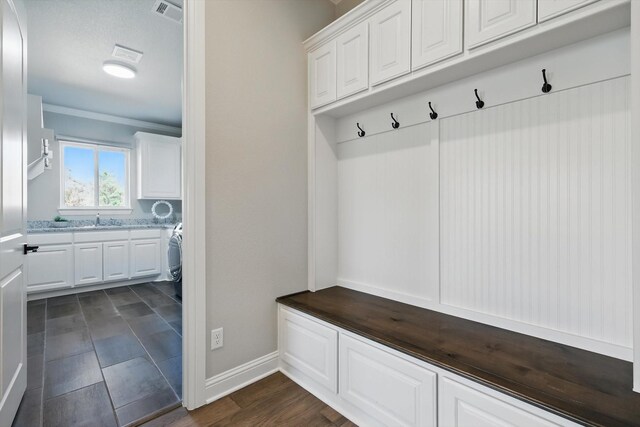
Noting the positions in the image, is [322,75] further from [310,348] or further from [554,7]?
[310,348]

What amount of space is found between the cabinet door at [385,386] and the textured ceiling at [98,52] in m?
2.77

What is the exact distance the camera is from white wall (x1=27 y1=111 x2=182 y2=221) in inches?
163

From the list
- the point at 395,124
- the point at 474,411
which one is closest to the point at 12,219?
the point at 395,124

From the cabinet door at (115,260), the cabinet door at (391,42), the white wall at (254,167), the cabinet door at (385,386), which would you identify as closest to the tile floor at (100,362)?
the white wall at (254,167)

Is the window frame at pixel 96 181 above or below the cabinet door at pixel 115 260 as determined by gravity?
above

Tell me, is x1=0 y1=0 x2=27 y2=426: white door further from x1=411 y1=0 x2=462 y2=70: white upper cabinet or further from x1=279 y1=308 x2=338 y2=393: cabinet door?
x1=411 y1=0 x2=462 y2=70: white upper cabinet

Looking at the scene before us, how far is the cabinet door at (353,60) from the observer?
1.81 m

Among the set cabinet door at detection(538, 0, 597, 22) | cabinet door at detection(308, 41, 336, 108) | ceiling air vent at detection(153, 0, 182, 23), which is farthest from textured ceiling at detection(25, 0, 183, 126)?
cabinet door at detection(538, 0, 597, 22)

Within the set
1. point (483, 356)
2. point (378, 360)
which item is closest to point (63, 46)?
point (378, 360)

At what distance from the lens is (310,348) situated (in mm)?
1793

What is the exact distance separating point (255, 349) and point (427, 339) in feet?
3.68

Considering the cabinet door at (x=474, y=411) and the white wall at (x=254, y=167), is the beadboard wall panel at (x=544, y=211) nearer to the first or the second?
the cabinet door at (x=474, y=411)

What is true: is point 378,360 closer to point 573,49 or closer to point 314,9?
point 573,49

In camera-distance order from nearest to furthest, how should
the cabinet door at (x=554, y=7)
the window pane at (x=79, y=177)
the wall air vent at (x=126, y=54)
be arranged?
the cabinet door at (x=554, y=7) < the wall air vent at (x=126, y=54) < the window pane at (x=79, y=177)
